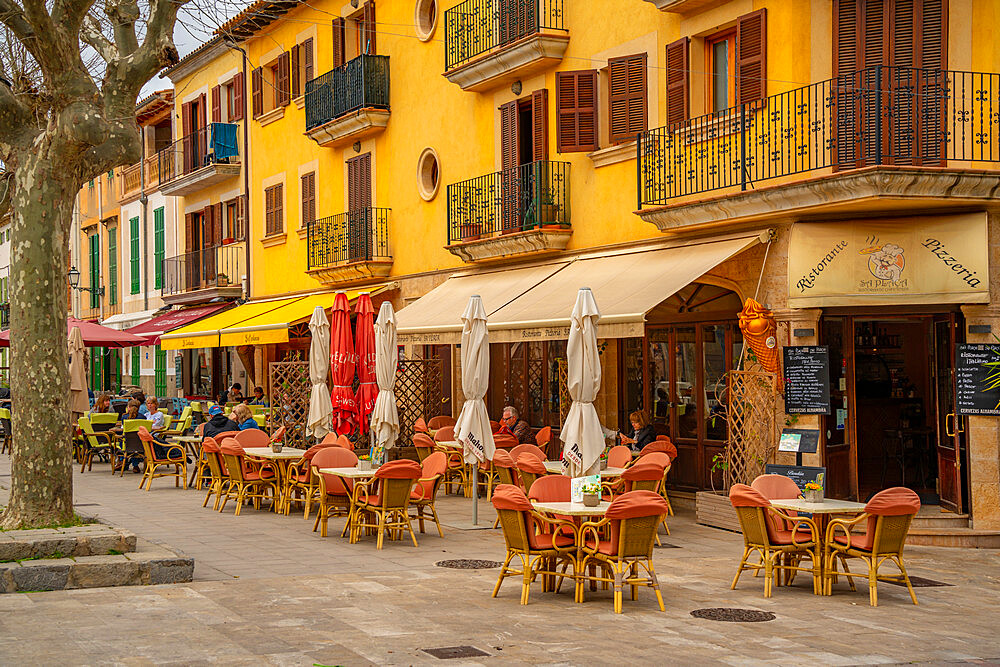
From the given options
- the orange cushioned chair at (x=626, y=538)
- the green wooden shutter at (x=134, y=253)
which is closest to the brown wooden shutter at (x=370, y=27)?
the orange cushioned chair at (x=626, y=538)

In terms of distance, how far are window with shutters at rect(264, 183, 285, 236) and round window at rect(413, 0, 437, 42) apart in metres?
7.88

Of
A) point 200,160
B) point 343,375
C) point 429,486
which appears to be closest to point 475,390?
point 429,486

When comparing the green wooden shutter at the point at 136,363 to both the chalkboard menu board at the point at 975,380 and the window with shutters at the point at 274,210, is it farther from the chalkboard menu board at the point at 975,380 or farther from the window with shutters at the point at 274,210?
the chalkboard menu board at the point at 975,380

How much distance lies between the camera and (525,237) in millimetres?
19047

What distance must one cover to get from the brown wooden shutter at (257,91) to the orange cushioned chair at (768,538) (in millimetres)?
22635

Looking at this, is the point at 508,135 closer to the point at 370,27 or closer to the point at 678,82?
the point at 678,82

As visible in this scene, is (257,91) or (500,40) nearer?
(500,40)

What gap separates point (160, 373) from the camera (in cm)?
3828

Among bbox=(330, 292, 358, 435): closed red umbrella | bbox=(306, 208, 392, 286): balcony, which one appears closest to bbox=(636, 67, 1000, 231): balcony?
bbox=(330, 292, 358, 435): closed red umbrella

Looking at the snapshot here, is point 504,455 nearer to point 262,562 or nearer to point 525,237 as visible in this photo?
point 262,562

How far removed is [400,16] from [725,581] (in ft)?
52.3

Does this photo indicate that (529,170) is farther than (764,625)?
Yes

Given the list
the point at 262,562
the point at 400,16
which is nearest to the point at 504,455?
the point at 262,562

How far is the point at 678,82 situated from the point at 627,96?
120 centimetres
